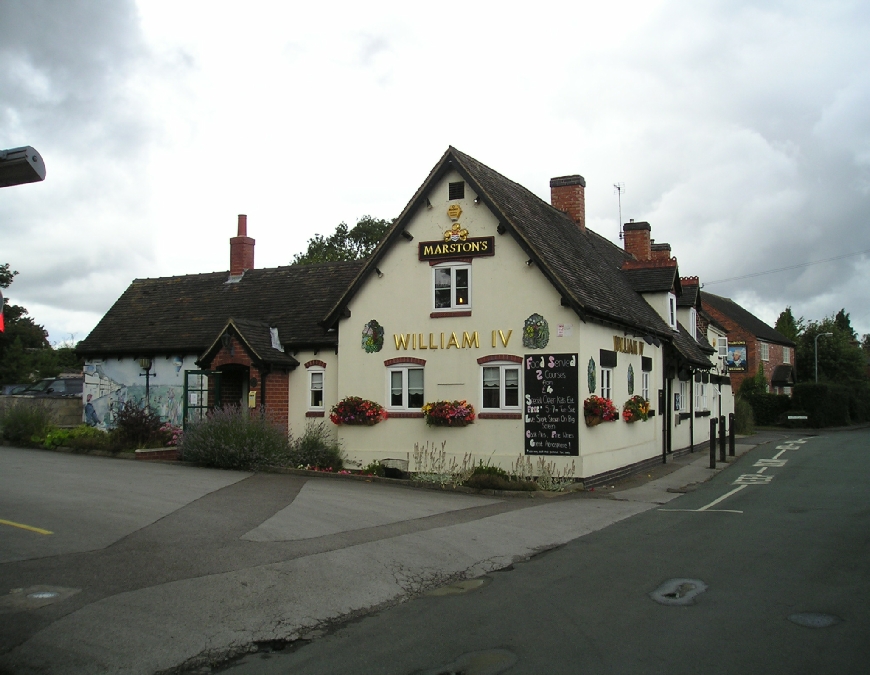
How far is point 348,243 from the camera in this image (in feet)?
177

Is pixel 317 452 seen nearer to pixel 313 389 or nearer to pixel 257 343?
pixel 313 389

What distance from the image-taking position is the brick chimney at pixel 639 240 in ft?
101

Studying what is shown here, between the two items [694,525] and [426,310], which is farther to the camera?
[426,310]

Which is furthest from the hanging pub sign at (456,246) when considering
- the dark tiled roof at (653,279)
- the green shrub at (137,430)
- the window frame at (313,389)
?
the green shrub at (137,430)

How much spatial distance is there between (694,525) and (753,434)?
99.4 ft

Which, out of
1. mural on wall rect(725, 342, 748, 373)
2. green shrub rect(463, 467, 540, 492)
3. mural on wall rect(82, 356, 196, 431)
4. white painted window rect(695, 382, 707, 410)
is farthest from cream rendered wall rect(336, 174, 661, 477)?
mural on wall rect(725, 342, 748, 373)

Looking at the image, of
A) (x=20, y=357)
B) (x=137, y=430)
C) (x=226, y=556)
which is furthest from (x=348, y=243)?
(x=226, y=556)

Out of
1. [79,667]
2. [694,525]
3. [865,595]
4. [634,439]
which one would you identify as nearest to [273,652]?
[79,667]

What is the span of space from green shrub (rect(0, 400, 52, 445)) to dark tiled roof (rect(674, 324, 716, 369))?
1928 cm

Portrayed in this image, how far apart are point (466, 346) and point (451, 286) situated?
1.52 m

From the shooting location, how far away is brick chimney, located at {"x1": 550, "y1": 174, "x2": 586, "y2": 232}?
27.6 m

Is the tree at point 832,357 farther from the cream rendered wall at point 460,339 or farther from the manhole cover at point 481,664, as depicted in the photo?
the manhole cover at point 481,664

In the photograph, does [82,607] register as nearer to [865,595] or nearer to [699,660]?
[699,660]

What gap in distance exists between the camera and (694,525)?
12.6m
